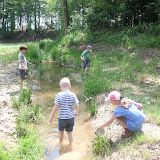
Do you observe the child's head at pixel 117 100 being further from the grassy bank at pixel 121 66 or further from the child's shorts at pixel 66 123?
Answer: the child's shorts at pixel 66 123

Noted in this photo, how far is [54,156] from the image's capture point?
3756mm

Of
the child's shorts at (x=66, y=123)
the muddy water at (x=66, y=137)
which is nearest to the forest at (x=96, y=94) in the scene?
the muddy water at (x=66, y=137)

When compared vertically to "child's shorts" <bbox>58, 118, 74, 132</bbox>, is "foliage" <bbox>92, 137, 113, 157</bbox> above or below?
below

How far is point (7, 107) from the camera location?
5.45 m

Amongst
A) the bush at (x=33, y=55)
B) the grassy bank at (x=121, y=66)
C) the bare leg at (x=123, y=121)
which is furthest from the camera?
the bush at (x=33, y=55)

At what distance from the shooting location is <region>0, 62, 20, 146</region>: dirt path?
3.89m

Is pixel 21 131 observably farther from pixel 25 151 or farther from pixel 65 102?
pixel 65 102

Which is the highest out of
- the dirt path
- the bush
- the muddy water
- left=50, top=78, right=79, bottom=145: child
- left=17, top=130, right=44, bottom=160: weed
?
the bush

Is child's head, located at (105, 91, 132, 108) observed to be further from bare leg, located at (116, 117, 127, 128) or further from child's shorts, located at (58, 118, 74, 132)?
child's shorts, located at (58, 118, 74, 132)

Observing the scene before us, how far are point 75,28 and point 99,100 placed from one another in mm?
15322

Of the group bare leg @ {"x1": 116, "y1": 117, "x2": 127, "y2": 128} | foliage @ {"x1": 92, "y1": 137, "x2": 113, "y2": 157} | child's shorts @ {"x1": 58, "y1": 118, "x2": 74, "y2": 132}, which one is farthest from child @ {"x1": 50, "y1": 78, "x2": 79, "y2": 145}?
bare leg @ {"x1": 116, "y1": 117, "x2": 127, "y2": 128}

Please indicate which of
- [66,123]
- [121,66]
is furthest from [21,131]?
[121,66]

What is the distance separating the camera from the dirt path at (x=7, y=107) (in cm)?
389

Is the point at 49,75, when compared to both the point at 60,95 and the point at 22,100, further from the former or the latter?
the point at 60,95
